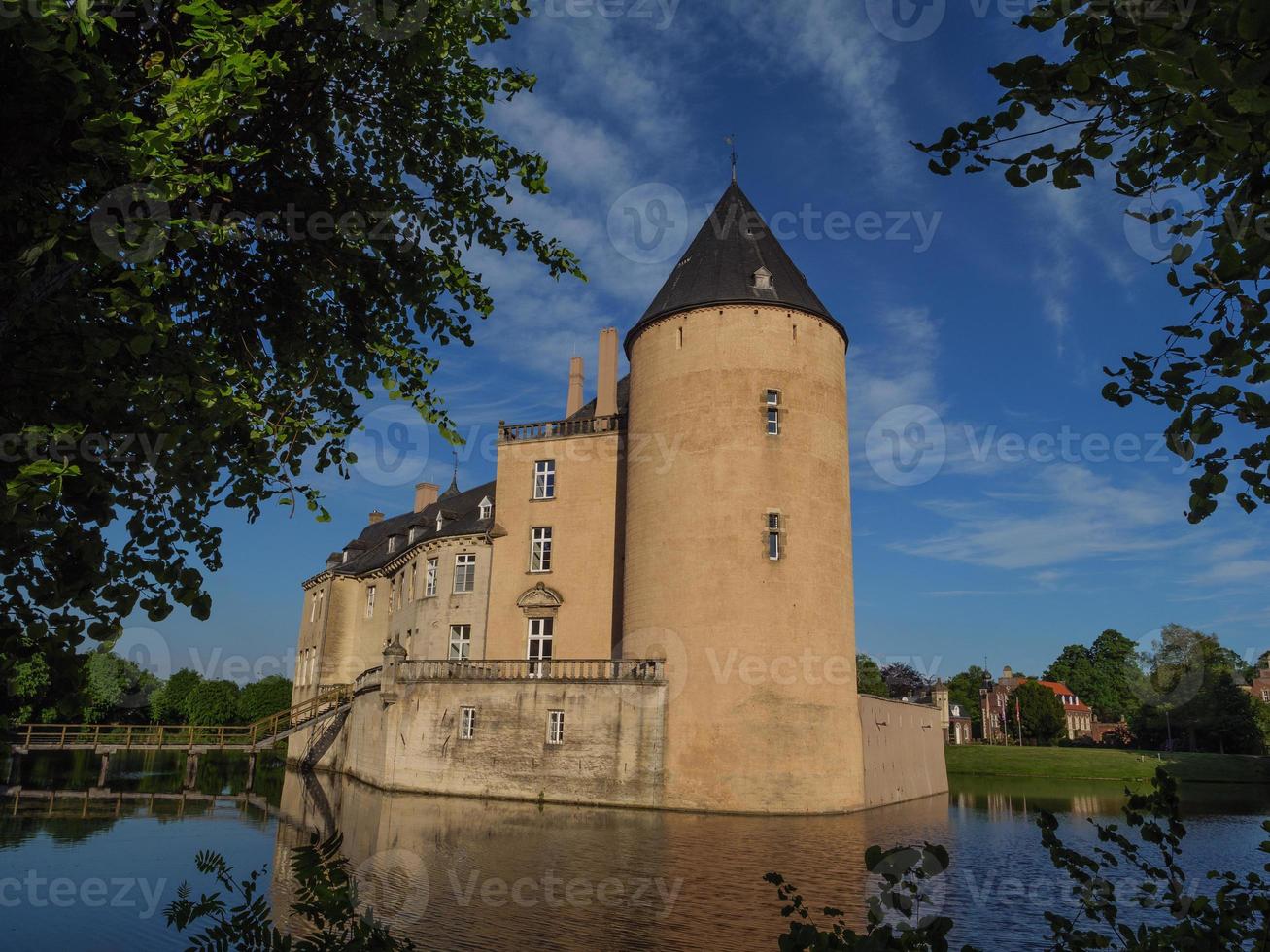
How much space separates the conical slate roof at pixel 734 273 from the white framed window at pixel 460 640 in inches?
463

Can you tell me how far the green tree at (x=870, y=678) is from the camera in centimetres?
7425

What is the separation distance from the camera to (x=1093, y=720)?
86.1 meters

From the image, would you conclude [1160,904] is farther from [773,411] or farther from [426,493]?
[426,493]

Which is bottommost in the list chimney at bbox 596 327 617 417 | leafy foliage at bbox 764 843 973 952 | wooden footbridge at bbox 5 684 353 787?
wooden footbridge at bbox 5 684 353 787

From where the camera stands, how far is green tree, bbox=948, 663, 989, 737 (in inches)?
3558

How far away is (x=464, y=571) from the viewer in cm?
3106

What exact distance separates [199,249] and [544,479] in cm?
2457

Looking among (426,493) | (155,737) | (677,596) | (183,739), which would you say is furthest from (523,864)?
(426,493)

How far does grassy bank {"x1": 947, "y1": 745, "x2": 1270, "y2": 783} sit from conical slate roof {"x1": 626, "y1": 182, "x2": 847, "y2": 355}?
126 feet

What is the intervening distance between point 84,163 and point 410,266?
259 centimetres

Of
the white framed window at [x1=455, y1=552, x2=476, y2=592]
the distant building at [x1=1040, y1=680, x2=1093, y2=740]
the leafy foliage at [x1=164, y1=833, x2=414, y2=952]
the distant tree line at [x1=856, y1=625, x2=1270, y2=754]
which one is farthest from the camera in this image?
the distant building at [x1=1040, y1=680, x2=1093, y2=740]

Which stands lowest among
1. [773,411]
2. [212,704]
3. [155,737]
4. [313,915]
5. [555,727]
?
[155,737]

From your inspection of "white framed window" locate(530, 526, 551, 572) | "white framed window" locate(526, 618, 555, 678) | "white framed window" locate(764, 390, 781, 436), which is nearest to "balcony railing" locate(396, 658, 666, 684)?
"white framed window" locate(526, 618, 555, 678)

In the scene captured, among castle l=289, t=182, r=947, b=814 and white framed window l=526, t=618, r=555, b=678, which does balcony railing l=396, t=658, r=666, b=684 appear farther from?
white framed window l=526, t=618, r=555, b=678
